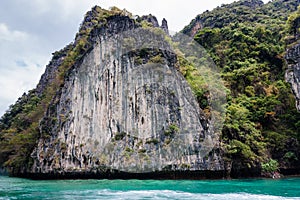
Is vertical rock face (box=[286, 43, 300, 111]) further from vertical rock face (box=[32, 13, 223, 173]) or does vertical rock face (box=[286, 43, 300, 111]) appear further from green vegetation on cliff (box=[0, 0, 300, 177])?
vertical rock face (box=[32, 13, 223, 173])

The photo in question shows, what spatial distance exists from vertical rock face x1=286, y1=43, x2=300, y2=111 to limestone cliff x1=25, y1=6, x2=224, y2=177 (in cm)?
662

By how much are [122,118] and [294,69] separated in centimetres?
1250

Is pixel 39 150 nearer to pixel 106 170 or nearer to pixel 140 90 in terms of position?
pixel 106 170

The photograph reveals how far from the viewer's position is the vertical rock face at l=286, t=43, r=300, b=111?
2101cm

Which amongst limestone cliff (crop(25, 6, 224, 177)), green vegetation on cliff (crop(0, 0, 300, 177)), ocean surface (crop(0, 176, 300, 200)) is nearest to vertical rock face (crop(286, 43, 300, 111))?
green vegetation on cliff (crop(0, 0, 300, 177))

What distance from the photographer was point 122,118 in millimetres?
21406

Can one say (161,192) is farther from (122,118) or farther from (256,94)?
(256,94)

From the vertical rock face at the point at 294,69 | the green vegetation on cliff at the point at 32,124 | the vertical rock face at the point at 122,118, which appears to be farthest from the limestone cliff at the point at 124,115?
the vertical rock face at the point at 294,69

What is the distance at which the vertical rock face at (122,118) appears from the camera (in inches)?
772

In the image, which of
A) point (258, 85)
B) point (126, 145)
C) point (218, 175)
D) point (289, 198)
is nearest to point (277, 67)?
point (258, 85)

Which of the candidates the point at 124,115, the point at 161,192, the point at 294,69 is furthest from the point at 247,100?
the point at 161,192

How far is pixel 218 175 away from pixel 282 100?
858 cm

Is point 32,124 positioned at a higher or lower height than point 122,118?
higher

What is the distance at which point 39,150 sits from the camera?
22.3 metres
